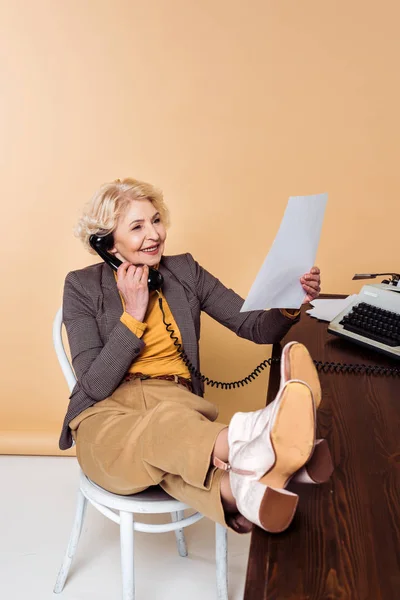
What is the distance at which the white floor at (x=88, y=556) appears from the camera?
2.06 m

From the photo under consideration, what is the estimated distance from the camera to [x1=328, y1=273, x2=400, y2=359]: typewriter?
1.75 m

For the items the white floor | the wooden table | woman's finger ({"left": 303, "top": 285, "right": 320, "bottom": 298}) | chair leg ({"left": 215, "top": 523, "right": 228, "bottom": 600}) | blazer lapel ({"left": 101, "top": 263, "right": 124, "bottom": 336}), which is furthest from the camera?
the white floor

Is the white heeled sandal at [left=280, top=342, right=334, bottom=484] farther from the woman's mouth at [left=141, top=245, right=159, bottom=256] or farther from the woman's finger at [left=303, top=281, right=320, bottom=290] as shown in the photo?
the woman's mouth at [left=141, top=245, right=159, bottom=256]

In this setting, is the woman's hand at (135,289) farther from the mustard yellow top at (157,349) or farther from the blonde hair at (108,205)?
the blonde hair at (108,205)

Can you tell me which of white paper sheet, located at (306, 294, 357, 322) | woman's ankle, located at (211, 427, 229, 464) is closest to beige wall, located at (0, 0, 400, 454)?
white paper sheet, located at (306, 294, 357, 322)

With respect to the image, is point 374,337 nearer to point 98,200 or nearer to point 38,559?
point 98,200

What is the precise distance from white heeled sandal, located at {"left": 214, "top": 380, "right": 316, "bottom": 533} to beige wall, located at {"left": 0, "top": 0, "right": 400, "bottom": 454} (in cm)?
173

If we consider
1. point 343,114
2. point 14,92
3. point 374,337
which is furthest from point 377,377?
point 14,92

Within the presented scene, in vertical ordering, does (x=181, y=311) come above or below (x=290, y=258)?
below

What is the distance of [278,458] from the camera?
1036 millimetres

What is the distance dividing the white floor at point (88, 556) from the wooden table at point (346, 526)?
0.94 metres

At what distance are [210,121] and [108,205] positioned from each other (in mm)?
886

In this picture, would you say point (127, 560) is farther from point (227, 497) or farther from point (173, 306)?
point (173, 306)

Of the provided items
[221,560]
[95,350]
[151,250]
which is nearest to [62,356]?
[95,350]
